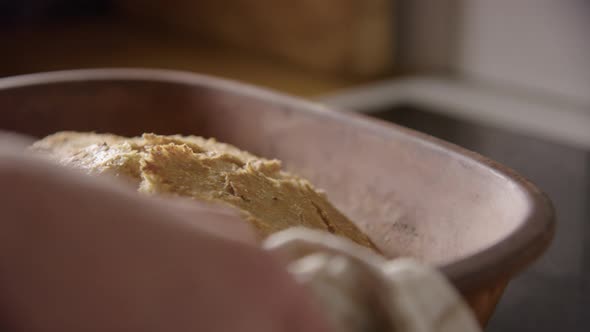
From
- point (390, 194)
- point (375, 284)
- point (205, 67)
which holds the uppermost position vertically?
point (375, 284)

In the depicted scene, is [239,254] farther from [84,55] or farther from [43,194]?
[84,55]

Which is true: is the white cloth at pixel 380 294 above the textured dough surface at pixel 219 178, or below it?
above

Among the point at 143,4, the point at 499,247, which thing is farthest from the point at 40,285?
the point at 143,4

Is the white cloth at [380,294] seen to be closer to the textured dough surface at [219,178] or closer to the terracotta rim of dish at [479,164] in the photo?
the terracotta rim of dish at [479,164]

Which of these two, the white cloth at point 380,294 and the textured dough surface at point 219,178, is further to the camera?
the textured dough surface at point 219,178

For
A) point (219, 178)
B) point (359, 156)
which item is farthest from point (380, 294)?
point (359, 156)

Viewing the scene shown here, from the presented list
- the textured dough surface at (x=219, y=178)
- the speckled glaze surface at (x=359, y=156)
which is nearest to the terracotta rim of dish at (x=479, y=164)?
the speckled glaze surface at (x=359, y=156)

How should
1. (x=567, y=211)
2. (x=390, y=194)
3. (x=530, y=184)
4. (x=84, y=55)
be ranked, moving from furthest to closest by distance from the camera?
(x=84, y=55), (x=567, y=211), (x=390, y=194), (x=530, y=184)

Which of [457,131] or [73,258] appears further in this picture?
[457,131]
